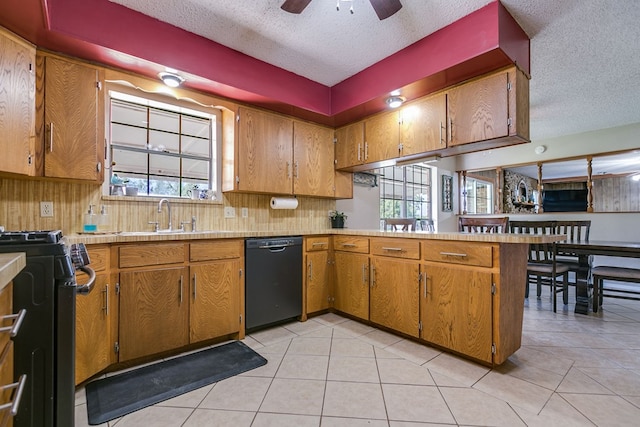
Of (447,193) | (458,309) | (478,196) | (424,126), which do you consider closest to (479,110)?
(424,126)

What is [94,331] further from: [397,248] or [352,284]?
[397,248]

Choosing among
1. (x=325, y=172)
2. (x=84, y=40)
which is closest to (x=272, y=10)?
(x=84, y=40)

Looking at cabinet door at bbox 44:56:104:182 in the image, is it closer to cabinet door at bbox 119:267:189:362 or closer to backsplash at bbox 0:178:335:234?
backsplash at bbox 0:178:335:234

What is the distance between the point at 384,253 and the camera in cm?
273

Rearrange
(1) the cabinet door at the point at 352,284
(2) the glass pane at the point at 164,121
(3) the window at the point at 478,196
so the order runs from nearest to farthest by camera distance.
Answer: (2) the glass pane at the point at 164,121 → (1) the cabinet door at the point at 352,284 → (3) the window at the point at 478,196

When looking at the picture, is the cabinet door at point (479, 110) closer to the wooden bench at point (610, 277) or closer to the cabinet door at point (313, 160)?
the cabinet door at point (313, 160)

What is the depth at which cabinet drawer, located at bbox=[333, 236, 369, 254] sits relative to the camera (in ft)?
9.59

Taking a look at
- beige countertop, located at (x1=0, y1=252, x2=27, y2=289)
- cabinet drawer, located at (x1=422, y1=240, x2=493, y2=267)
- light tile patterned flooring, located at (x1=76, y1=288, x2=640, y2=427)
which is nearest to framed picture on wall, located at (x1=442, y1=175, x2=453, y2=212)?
light tile patterned flooring, located at (x1=76, y1=288, x2=640, y2=427)

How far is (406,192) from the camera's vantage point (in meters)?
5.55

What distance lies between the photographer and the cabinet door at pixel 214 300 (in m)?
2.31

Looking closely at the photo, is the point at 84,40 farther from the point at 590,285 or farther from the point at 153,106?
the point at 590,285

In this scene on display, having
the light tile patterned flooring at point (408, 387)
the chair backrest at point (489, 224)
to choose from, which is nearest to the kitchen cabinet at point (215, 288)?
the light tile patterned flooring at point (408, 387)

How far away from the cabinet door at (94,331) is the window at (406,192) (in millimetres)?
3854

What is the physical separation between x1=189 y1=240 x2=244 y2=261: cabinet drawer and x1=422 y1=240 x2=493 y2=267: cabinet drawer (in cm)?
152
